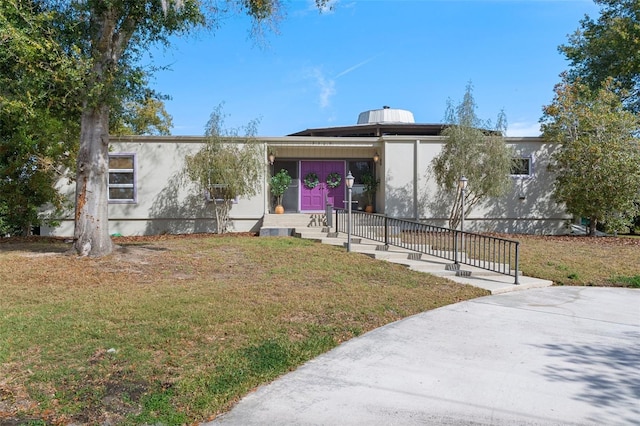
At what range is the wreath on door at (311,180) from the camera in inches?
606

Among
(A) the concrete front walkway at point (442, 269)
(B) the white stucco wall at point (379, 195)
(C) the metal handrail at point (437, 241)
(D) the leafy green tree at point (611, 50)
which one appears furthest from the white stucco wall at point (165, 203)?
(D) the leafy green tree at point (611, 50)

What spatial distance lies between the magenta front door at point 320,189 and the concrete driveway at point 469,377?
389 inches

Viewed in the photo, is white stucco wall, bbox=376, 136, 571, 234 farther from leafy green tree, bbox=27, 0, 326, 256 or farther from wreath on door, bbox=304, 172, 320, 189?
leafy green tree, bbox=27, 0, 326, 256

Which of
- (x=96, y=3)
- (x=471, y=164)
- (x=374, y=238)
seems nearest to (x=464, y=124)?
(x=471, y=164)

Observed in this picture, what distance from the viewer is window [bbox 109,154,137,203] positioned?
13.6 meters

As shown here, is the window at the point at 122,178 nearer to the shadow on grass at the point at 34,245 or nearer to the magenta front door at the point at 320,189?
the shadow on grass at the point at 34,245

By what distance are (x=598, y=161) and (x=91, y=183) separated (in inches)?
528

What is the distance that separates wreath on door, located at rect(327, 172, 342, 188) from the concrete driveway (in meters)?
9.99

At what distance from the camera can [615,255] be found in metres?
10.5

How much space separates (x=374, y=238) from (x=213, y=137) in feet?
19.1

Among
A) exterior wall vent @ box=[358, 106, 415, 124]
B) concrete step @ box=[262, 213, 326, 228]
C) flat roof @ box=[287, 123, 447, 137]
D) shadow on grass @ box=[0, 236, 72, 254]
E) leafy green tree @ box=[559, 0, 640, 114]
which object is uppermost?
leafy green tree @ box=[559, 0, 640, 114]

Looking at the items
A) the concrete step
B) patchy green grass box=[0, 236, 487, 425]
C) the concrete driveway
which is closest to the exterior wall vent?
the concrete step

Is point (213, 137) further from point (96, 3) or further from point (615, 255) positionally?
point (615, 255)

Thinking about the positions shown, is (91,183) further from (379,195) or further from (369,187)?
(369,187)
